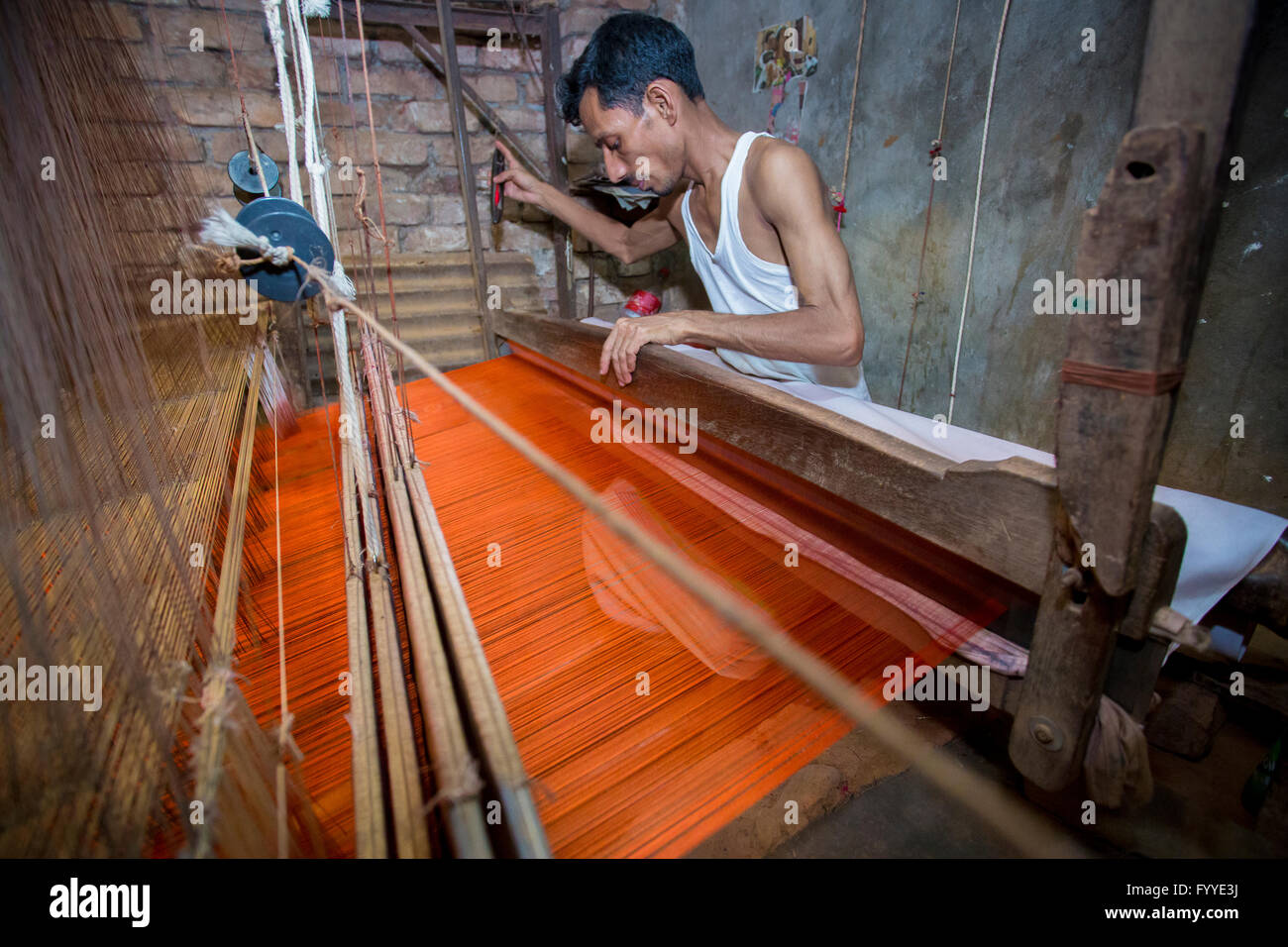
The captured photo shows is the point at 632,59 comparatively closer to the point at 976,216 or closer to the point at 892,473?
the point at 976,216

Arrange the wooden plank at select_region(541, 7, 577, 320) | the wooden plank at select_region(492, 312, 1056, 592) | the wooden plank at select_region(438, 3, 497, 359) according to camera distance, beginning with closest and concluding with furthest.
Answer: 1. the wooden plank at select_region(492, 312, 1056, 592)
2. the wooden plank at select_region(438, 3, 497, 359)
3. the wooden plank at select_region(541, 7, 577, 320)

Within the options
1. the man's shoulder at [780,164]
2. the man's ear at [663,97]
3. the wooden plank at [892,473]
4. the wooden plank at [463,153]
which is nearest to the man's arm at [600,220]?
the wooden plank at [463,153]

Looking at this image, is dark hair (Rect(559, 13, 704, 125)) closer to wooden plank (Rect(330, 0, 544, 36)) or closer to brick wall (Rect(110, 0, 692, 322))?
brick wall (Rect(110, 0, 692, 322))

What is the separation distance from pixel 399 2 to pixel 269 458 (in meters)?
2.70

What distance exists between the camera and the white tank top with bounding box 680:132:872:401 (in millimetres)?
1826

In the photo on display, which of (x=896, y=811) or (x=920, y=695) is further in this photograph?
(x=896, y=811)

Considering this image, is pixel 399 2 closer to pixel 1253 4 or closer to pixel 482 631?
pixel 482 631

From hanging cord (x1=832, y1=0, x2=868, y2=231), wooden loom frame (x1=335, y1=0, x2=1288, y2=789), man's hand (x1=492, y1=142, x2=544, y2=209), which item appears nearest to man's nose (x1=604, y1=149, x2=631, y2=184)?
man's hand (x1=492, y1=142, x2=544, y2=209)

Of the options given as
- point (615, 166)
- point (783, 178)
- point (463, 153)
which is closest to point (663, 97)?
point (615, 166)

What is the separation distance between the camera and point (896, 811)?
124cm

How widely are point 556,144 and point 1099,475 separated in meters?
3.74

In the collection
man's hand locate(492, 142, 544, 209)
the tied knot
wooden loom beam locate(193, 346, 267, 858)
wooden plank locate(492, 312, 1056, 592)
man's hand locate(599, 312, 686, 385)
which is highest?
man's hand locate(492, 142, 544, 209)

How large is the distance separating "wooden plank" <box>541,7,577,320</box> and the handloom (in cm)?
210
